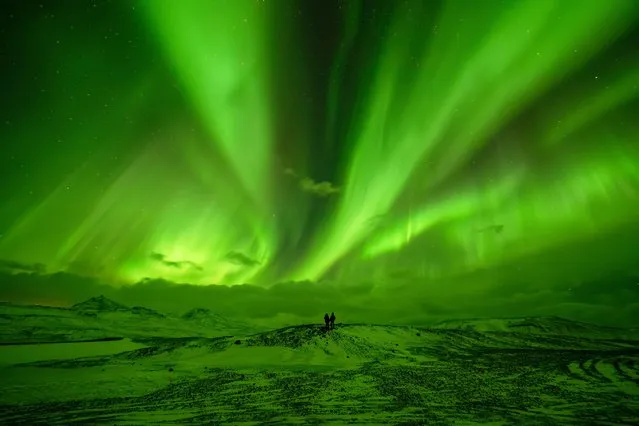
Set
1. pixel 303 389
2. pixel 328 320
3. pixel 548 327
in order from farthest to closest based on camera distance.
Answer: pixel 548 327, pixel 328 320, pixel 303 389

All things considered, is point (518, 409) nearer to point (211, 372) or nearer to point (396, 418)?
point (396, 418)

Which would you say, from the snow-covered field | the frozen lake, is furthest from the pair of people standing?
the frozen lake

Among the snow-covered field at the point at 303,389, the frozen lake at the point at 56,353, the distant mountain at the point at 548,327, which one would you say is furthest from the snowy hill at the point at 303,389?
the distant mountain at the point at 548,327

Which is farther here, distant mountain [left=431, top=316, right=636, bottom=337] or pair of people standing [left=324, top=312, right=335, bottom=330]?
distant mountain [left=431, top=316, right=636, bottom=337]

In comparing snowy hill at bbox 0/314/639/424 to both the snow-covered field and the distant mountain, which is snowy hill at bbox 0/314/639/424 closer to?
the snow-covered field

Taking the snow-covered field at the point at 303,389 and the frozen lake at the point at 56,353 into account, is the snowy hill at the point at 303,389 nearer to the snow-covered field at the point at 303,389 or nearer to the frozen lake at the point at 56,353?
the snow-covered field at the point at 303,389

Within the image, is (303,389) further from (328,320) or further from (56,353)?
(56,353)

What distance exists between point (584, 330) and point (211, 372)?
582 ft

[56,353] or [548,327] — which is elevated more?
[548,327]

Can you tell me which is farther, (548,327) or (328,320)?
(548,327)

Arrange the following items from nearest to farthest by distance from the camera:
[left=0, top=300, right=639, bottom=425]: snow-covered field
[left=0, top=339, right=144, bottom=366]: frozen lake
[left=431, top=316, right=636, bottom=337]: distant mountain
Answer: [left=0, top=300, right=639, bottom=425]: snow-covered field < [left=0, top=339, right=144, bottom=366]: frozen lake < [left=431, top=316, right=636, bottom=337]: distant mountain

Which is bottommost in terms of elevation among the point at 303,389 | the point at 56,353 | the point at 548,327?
the point at 303,389

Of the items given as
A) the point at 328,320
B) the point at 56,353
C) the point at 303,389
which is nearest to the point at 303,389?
the point at 303,389

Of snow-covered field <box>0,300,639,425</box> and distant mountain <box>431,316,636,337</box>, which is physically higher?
distant mountain <box>431,316,636,337</box>
